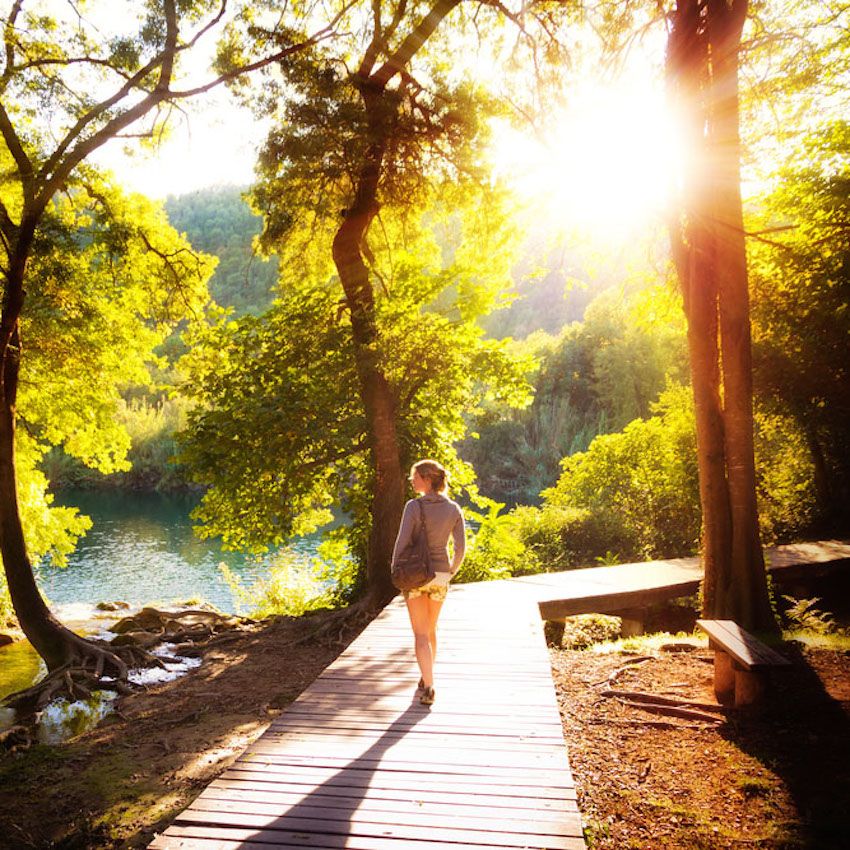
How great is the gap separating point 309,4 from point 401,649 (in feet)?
29.8

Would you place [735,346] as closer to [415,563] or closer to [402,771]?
[415,563]

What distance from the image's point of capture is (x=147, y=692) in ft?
31.2

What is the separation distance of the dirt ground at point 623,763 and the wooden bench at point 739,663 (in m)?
0.16

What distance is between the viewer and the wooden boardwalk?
332cm

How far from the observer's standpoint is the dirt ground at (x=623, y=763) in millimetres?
3797

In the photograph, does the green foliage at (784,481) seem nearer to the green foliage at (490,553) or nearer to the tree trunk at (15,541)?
the green foliage at (490,553)

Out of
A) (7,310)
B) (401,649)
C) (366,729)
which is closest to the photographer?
(366,729)

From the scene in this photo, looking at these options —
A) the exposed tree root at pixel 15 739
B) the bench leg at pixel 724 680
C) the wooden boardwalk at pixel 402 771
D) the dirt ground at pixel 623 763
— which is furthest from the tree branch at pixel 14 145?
the bench leg at pixel 724 680

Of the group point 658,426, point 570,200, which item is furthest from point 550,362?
point 570,200

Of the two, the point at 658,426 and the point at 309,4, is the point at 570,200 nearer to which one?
the point at 309,4

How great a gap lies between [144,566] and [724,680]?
23211 millimetres

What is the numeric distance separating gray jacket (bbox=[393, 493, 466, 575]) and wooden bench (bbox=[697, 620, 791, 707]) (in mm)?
2327

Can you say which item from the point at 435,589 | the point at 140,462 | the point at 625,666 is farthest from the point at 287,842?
the point at 140,462

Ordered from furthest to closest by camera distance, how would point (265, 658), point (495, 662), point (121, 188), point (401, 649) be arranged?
point (121, 188), point (265, 658), point (401, 649), point (495, 662)
